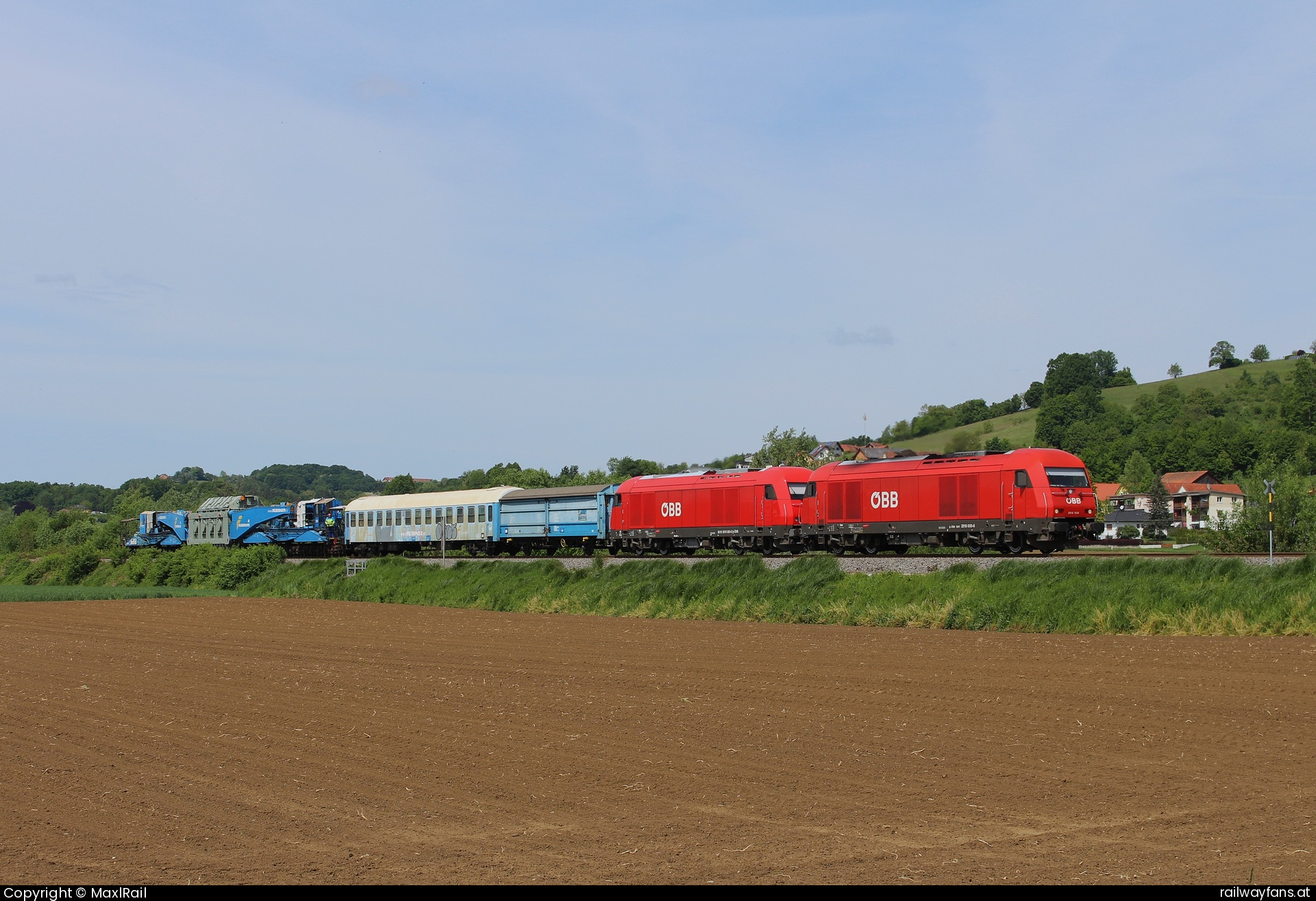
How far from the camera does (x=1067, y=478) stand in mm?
36156

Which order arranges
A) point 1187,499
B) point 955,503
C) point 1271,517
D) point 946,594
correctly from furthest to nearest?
point 1187,499, point 955,503, point 1271,517, point 946,594

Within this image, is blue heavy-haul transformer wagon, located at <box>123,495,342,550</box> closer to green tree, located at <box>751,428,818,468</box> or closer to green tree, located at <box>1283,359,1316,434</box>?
green tree, located at <box>751,428,818,468</box>

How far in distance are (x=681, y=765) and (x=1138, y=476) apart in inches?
6326

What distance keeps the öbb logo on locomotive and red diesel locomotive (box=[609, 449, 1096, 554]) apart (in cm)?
4

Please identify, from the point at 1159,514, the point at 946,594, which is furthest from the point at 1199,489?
the point at 946,594

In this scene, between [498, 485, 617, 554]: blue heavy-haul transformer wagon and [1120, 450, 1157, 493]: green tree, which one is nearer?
[498, 485, 617, 554]: blue heavy-haul transformer wagon

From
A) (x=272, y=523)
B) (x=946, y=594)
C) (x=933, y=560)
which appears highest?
(x=272, y=523)

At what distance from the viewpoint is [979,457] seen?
37.6m

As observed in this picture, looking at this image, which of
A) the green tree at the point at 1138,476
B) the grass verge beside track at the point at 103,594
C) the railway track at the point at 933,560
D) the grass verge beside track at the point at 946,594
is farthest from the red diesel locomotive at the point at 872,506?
the green tree at the point at 1138,476

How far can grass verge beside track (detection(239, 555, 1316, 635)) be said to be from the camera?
23797mm

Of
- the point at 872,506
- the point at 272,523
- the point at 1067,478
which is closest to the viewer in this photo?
the point at 1067,478

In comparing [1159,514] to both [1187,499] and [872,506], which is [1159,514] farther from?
[872,506]

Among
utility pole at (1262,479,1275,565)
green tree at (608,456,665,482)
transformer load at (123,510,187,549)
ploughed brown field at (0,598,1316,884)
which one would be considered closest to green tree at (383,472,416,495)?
green tree at (608,456,665,482)
